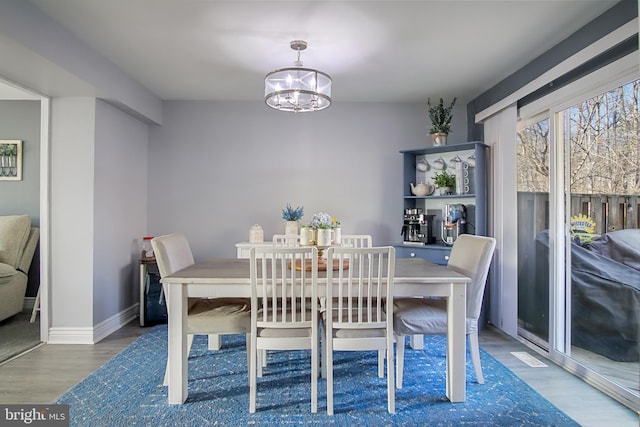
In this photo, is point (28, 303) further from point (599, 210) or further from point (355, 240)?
point (599, 210)

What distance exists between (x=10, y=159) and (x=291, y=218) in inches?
133

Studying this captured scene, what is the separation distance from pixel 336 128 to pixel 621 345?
3.21 metres

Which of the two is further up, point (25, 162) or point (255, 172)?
point (25, 162)

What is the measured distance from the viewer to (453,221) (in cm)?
373

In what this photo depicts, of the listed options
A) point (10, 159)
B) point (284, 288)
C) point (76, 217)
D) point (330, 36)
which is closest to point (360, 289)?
point (284, 288)

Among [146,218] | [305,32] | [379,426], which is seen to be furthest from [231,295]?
[146,218]

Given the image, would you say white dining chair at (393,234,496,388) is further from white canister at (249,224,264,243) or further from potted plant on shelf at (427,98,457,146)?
white canister at (249,224,264,243)

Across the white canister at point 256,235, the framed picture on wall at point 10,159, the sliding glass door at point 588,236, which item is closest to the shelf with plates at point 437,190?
the sliding glass door at point 588,236

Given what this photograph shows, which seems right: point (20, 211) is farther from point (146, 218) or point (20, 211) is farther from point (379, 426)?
point (379, 426)

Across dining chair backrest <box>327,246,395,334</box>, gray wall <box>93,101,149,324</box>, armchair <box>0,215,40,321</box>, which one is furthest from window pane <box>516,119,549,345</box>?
armchair <box>0,215,40,321</box>

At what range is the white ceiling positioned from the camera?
2.29m

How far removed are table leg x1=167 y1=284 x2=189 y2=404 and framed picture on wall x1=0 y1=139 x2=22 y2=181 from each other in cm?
343

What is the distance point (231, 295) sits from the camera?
7.20 ft

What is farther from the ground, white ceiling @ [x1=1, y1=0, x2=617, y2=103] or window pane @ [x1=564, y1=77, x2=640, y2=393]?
white ceiling @ [x1=1, y1=0, x2=617, y2=103]
